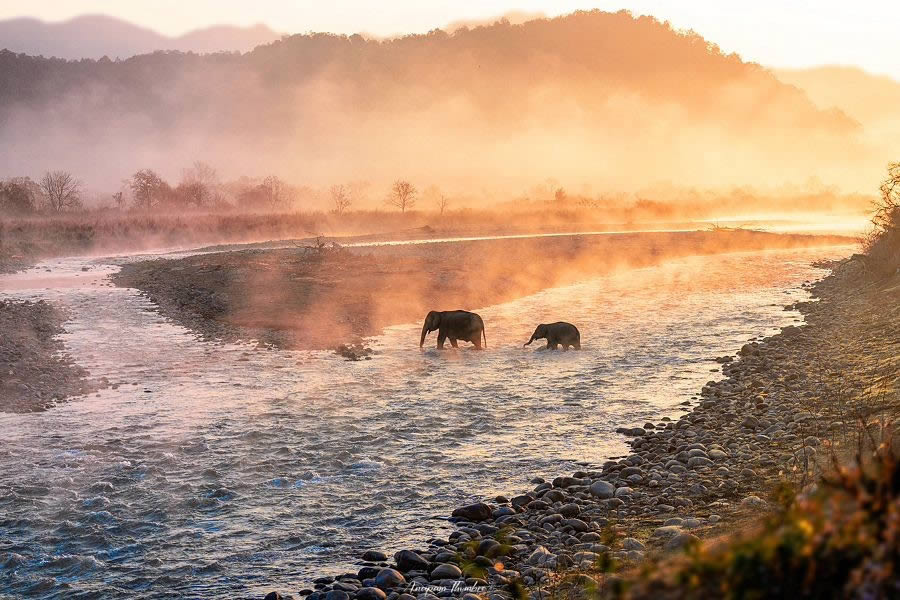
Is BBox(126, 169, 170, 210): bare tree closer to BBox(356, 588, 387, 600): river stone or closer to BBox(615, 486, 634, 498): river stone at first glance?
BBox(615, 486, 634, 498): river stone

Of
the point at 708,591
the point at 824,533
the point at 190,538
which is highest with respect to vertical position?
the point at 824,533

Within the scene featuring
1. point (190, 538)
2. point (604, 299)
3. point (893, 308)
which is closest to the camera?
point (190, 538)

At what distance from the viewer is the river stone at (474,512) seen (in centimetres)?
1020

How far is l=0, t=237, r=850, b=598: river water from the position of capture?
9.48 m

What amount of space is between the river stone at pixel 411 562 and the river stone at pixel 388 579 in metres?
0.34


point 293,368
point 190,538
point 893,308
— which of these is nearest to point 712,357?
point 893,308

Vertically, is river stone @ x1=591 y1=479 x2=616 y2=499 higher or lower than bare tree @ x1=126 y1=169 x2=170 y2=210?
lower

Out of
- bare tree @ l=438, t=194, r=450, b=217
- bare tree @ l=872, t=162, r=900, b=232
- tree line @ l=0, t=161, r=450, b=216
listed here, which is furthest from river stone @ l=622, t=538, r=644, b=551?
tree line @ l=0, t=161, r=450, b=216

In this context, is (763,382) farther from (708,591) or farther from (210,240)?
(210,240)

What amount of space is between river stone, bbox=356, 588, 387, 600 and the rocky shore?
10mm

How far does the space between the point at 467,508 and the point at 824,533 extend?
26.8 feet

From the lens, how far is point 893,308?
73.1ft

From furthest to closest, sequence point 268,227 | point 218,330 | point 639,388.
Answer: point 268,227, point 218,330, point 639,388

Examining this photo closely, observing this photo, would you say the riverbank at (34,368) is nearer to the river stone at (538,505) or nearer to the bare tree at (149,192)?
the river stone at (538,505)
